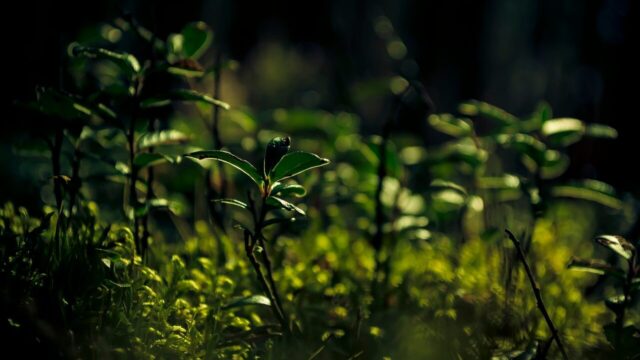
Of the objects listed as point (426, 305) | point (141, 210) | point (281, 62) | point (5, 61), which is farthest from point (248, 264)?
point (281, 62)

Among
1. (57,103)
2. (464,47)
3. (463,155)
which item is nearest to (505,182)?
(463,155)

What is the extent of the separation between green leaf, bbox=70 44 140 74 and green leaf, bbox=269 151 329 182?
1.25 feet

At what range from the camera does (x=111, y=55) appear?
945 mm

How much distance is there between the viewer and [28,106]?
1.01 metres

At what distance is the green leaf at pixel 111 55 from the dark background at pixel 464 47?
5.0 inches

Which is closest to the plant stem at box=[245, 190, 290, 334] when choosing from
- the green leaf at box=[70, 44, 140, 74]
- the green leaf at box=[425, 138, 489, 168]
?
the green leaf at box=[70, 44, 140, 74]

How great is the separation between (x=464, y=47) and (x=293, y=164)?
6354 millimetres

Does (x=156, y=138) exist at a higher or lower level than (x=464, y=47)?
lower

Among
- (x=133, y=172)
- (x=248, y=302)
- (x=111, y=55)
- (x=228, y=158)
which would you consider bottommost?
(x=248, y=302)

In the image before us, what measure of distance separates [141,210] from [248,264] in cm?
31

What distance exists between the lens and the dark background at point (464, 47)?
203cm

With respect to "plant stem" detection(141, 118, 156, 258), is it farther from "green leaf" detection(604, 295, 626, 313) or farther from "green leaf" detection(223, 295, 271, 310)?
"green leaf" detection(604, 295, 626, 313)

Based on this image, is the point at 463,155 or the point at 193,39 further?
the point at 463,155

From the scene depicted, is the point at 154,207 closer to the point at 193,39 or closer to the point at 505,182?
the point at 193,39
